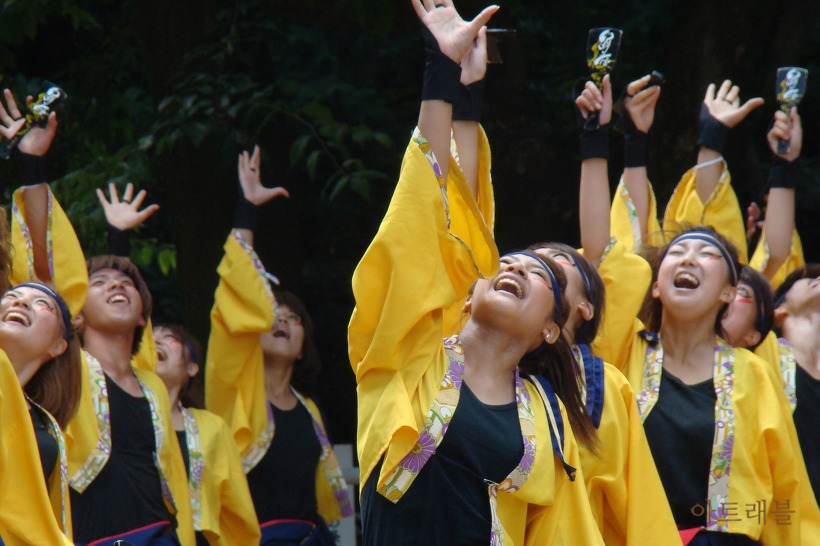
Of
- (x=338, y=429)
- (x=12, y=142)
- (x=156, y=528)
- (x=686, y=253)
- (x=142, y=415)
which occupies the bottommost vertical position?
(x=338, y=429)

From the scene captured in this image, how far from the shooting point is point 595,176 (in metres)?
4.20

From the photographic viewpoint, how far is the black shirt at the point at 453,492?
9.45 feet

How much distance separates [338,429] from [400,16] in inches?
87.9

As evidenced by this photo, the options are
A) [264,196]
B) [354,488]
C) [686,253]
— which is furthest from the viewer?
[354,488]

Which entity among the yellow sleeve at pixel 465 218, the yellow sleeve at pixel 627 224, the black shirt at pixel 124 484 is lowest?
the black shirt at pixel 124 484

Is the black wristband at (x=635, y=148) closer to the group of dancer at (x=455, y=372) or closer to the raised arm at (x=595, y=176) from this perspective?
the group of dancer at (x=455, y=372)

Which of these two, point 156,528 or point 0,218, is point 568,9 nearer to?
point 156,528

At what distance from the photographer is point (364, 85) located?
6.21 meters

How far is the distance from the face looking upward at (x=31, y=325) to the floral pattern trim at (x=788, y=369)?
229cm

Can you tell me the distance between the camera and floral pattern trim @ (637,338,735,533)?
3621mm

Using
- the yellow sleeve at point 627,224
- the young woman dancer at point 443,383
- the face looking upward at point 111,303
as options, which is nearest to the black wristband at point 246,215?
the face looking upward at point 111,303

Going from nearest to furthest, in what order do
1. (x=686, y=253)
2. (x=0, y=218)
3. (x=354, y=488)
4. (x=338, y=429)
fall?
(x=0, y=218) < (x=686, y=253) < (x=354, y=488) < (x=338, y=429)

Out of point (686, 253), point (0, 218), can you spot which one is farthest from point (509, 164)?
point (0, 218)

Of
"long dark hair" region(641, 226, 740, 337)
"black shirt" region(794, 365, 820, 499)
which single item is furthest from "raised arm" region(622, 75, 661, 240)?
"black shirt" region(794, 365, 820, 499)
